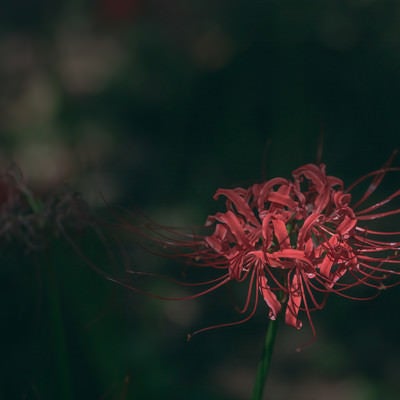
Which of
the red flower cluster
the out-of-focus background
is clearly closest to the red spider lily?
the red flower cluster

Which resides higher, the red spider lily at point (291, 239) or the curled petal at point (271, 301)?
the red spider lily at point (291, 239)

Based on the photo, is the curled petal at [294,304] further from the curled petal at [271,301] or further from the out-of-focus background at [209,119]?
the out-of-focus background at [209,119]

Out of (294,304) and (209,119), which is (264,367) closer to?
(294,304)

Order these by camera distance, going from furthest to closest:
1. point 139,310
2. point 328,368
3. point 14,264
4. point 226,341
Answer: point 226,341 < point 328,368 < point 139,310 < point 14,264

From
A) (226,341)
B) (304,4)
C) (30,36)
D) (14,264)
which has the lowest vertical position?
(226,341)

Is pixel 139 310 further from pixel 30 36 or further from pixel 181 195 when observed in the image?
pixel 30 36

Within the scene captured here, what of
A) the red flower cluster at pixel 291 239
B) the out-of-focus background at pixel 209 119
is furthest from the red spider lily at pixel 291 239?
the out-of-focus background at pixel 209 119

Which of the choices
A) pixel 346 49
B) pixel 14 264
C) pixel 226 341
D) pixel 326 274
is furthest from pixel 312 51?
pixel 326 274

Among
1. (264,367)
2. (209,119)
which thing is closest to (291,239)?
(264,367)
